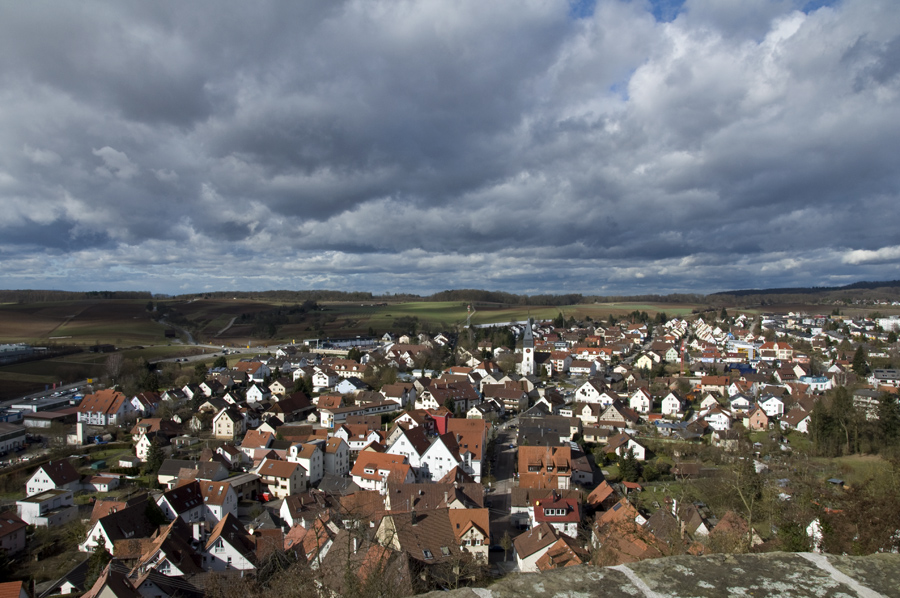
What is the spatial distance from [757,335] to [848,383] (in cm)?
3435

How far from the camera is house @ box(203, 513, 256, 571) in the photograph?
18766 mm

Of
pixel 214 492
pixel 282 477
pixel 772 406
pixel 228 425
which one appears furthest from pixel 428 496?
pixel 772 406

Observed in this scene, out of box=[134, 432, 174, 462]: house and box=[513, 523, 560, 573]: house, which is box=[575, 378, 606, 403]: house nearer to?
box=[513, 523, 560, 573]: house

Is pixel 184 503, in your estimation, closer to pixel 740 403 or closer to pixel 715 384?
pixel 740 403

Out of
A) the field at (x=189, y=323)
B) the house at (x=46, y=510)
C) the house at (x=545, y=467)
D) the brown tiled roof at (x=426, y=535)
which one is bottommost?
the house at (x=46, y=510)

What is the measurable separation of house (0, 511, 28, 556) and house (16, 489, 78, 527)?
217 centimetres

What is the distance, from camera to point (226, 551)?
19.0 meters

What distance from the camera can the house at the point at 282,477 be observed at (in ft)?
87.2

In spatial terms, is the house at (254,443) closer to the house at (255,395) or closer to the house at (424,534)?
the house at (255,395)

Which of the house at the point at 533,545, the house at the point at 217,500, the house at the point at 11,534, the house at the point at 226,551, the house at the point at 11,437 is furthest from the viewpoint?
the house at the point at 11,437

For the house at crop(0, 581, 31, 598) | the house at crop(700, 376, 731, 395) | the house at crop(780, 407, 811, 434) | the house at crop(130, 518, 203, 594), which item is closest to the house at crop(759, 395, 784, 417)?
the house at crop(780, 407, 811, 434)

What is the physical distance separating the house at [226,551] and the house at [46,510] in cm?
977

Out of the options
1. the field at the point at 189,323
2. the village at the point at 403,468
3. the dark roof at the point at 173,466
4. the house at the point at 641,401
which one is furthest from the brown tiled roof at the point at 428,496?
the field at the point at 189,323

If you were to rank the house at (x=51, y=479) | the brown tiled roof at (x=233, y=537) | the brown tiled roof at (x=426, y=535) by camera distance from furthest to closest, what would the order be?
the house at (x=51, y=479), the brown tiled roof at (x=233, y=537), the brown tiled roof at (x=426, y=535)
